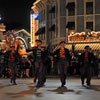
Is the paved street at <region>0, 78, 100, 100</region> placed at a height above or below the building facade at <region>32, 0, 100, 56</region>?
below

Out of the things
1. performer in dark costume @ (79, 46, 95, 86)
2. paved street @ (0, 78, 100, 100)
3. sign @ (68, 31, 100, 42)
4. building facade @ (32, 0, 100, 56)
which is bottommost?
paved street @ (0, 78, 100, 100)

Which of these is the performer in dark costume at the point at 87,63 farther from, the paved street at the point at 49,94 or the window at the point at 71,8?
the window at the point at 71,8

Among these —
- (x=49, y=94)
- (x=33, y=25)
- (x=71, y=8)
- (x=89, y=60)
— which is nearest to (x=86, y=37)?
(x=71, y=8)

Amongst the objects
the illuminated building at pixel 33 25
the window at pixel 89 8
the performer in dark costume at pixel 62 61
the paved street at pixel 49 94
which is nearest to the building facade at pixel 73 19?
the window at pixel 89 8

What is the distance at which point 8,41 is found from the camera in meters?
51.3

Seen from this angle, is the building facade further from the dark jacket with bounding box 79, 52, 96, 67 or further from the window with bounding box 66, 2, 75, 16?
the dark jacket with bounding box 79, 52, 96, 67

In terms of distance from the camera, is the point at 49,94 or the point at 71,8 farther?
the point at 71,8

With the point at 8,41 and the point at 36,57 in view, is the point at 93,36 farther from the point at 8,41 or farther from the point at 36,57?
the point at 36,57

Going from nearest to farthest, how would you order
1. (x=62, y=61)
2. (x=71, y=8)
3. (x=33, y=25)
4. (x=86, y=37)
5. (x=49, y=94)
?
(x=49, y=94)
(x=62, y=61)
(x=86, y=37)
(x=71, y=8)
(x=33, y=25)

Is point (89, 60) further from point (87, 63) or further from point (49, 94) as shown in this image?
point (49, 94)

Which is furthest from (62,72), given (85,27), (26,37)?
(26,37)

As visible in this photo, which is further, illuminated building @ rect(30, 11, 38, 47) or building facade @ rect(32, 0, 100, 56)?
illuminated building @ rect(30, 11, 38, 47)

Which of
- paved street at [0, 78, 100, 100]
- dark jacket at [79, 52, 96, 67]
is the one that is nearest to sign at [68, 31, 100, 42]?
dark jacket at [79, 52, 96, 67]

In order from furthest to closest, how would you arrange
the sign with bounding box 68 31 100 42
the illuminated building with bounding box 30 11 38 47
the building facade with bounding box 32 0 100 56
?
the illuminated building with bounding box 30 11 38 47, the building facade with bounding box 32 0 100 56, the sign with bounding box 68 31 100 42
